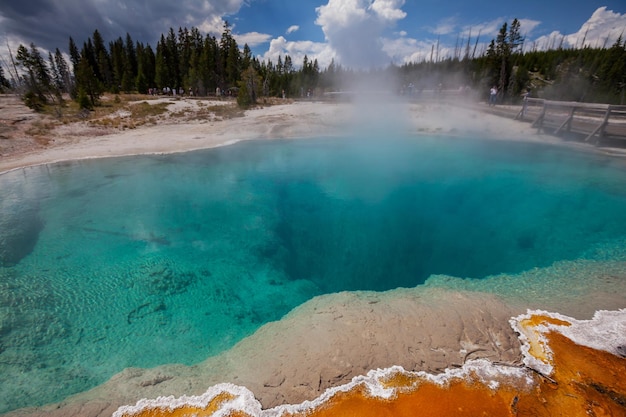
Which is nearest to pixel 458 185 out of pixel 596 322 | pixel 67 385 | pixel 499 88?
pixel 596 322

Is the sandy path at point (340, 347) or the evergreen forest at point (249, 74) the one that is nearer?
the sandy path at point (340, 347)

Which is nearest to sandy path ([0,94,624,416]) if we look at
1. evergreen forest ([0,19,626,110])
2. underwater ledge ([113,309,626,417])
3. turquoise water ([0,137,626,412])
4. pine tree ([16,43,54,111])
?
underwater ledge ([113,309,626,417])

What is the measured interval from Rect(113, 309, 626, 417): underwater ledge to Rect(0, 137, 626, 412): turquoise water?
128cm

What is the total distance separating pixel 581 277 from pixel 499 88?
86.9 feet

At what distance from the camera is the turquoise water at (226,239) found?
4062 millimetres

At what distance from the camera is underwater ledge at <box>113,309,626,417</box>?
2.52m

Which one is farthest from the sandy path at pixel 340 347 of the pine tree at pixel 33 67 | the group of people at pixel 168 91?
the group of people at pixel 168 91

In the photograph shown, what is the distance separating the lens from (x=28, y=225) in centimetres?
671

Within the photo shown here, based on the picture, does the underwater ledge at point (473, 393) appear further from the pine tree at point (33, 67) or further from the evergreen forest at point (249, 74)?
the pine tree at point (33, 67)

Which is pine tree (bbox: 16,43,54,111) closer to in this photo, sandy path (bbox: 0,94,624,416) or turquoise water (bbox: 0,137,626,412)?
turquoise water (bbox: 0,137,626,412)

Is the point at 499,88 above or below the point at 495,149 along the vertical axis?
above

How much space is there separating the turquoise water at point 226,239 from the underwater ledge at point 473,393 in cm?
128

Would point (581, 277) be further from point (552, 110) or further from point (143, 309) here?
point (552, 110)

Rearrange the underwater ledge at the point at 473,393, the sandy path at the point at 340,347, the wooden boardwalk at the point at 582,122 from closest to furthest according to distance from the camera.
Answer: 1. the underwater ledge at the point at 473,393
2. the sandy path at the point at 340,347
3. the wooden boardwalk at the point at 582,122
